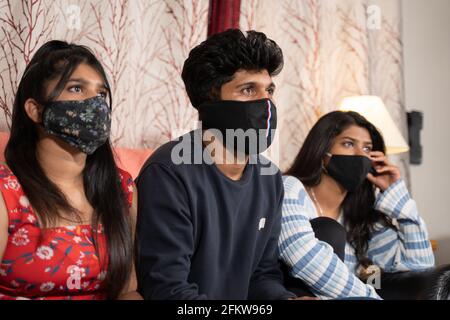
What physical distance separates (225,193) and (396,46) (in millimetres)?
2023

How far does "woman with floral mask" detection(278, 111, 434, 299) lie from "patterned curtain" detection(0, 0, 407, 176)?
568mm

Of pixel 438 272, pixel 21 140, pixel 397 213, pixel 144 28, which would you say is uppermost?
pixel 144 28

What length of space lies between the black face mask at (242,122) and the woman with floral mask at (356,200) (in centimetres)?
34

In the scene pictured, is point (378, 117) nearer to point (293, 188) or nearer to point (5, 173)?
point (293, 188)

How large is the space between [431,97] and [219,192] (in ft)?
7.27

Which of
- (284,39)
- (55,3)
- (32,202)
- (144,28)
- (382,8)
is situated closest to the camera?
(32,202)

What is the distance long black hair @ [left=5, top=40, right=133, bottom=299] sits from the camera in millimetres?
1266

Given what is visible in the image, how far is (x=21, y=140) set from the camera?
4.39 feet

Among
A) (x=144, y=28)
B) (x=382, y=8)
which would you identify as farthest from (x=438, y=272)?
(x=382, y=8)

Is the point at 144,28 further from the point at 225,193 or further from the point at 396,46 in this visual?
the point at 396,46

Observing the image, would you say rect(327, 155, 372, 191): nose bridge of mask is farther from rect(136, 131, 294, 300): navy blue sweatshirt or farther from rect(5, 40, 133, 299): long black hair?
rect(5, 40, 133, 299): long black hair

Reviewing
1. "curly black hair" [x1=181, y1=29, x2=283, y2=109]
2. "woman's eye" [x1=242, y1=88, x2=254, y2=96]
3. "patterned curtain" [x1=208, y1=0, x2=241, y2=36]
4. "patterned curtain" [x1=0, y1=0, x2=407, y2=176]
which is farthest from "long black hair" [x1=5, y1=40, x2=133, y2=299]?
"patterned curtain" [x1=208, y1=0, x2=241, y2=36]
